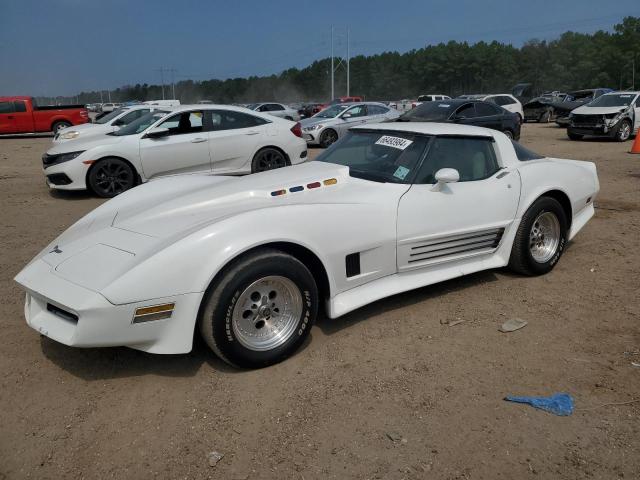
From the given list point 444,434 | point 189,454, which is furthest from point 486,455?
point 189,454

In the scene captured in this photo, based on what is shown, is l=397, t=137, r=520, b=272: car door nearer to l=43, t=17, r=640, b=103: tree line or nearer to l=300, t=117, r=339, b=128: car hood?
l=300, t=117, r=339, b=128: car hood

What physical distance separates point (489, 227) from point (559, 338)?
1.03 m

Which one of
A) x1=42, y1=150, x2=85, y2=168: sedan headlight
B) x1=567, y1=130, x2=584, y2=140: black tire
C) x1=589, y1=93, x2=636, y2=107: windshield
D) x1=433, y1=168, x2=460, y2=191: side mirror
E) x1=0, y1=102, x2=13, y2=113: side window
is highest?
x1=0, y1=102, x2=13, y2=113: side window

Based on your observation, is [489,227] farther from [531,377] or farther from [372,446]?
[372,446]

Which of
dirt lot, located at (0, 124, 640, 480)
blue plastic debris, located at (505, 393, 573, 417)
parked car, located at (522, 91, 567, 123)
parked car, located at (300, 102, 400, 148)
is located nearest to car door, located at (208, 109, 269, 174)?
dirt lot, located at (0, 124, 640, 480)

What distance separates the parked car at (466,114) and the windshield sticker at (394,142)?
28.2 feet

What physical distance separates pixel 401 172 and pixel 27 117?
22.7m

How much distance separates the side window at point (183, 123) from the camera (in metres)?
8.67

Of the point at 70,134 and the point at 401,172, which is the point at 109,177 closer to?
the point at 70,134

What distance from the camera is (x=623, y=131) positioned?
15.7m

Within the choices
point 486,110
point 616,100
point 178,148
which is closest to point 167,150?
point 178,148

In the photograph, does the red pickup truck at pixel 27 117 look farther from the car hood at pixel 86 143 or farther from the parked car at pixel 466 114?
the parked car at pixel 466 114

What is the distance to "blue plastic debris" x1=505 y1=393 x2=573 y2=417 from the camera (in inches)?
109

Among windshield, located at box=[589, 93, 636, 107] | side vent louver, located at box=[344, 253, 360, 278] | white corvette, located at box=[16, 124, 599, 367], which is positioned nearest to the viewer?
white corvette, located at box=[16, 124, 599, 367]
